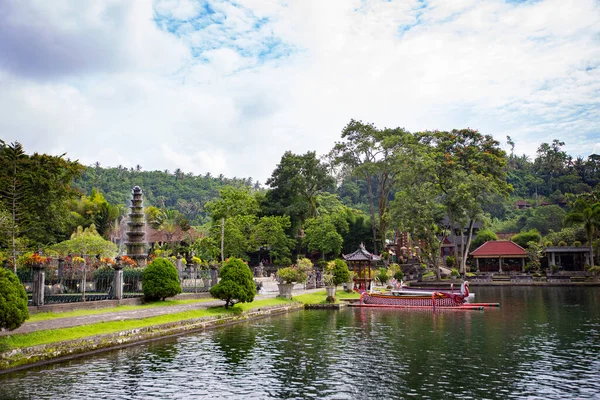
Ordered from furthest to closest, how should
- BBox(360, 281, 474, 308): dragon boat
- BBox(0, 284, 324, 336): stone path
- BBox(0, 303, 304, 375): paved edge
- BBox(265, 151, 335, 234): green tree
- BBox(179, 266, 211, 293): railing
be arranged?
BBox(265, 151, 335, 234): green tree → BBox(360, 281, 474, 308): dragon boat → BBox(179, 266, 211, 293): railing → BBox(0, 284, 324, 336): stone path → BBox(0, 303, 304, 375): paved edge

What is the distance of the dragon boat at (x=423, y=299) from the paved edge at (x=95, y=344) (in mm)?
12400

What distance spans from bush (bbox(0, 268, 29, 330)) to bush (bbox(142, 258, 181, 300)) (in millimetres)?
10527

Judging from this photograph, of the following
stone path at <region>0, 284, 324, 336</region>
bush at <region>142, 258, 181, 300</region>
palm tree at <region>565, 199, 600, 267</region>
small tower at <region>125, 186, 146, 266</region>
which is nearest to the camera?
stone path at <region>0, 284, 324, 336</region>

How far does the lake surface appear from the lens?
12172mm

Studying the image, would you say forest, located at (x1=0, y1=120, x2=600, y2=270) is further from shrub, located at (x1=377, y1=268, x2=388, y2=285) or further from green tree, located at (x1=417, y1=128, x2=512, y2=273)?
shrub, located at (x1=377, y1=268, x2=388, y2=285)

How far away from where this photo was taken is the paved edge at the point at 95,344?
566 inches

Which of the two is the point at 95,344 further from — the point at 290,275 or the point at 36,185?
the point at 36,185

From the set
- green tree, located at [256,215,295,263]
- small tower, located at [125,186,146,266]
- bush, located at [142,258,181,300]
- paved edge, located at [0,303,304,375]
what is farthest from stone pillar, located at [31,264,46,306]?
green tree, located at [256,215,295,263]

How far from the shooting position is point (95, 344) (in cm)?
1714

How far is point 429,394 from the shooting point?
38.6 ft

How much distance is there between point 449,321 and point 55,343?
19112mm

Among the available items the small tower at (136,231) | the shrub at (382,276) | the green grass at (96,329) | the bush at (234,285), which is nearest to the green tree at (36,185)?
A: the small tower at (136,231)

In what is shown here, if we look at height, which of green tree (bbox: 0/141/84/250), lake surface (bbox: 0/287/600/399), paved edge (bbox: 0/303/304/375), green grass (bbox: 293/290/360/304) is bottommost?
green grass (bbox: 293/290/360/304)

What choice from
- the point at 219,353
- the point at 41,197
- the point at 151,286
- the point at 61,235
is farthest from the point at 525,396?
the point at 61,235
